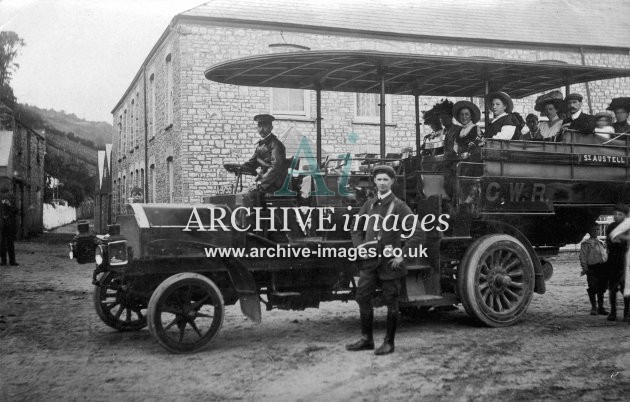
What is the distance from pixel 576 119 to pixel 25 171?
23.2 metres

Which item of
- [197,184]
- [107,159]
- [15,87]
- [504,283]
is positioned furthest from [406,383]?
[107,159]

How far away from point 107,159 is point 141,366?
22733mm

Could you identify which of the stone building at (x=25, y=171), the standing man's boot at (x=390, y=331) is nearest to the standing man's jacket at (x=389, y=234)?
the standing man's boot at (x=390, y=331)

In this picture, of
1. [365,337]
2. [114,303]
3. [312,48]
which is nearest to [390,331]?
[365,337]

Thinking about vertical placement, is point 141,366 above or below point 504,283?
below

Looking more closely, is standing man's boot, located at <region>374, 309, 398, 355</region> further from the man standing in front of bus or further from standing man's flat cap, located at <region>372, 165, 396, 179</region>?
the man standing in front of bus

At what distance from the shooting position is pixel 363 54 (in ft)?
21.5

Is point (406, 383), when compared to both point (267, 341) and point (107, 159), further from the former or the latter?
point (107, 159)

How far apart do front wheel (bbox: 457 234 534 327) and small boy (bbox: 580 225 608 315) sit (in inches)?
36.8

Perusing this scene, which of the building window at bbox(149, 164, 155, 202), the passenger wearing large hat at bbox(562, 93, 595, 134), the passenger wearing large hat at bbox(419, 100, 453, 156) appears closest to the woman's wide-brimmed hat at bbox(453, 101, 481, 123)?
the passenger wearing large hat at bbox(419, 100, 453, 156)

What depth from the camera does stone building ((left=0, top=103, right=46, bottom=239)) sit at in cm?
2189

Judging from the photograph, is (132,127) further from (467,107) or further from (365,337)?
(365,337)

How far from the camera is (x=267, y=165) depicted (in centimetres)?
691

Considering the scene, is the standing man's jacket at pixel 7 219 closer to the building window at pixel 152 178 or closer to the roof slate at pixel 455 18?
the building window at pixel 152 178
